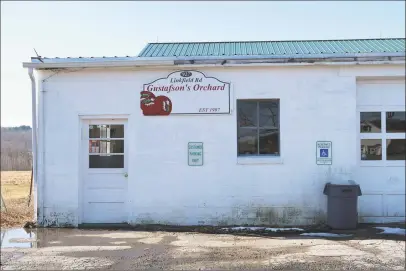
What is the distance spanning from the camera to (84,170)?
10352 millimetres

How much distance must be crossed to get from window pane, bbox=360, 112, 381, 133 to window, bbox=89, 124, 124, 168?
551 centimetres

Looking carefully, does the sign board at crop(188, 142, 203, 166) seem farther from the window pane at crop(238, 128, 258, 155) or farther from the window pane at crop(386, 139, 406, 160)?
the window pane at crop(386, 139, 406, 160)

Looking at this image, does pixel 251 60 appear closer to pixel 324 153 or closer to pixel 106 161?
pixel 324 153

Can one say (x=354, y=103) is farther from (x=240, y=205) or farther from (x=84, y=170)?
(x=84, y=170)

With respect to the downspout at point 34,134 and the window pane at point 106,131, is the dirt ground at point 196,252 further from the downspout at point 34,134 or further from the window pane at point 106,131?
the window pane at point 106,131

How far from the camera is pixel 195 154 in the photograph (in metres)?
10.1

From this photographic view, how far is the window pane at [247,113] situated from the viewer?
33.6 feet

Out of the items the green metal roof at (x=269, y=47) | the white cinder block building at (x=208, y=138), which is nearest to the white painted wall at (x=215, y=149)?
the white cinder block building at (x=208, y=138)

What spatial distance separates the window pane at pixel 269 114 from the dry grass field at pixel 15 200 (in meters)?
5.87

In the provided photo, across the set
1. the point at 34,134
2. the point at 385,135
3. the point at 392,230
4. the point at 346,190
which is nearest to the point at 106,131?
the point at 34,134

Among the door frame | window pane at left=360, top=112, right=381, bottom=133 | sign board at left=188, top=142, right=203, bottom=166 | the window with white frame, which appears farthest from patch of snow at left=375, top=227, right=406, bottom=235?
the door frame

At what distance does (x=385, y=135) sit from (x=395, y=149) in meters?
0.39

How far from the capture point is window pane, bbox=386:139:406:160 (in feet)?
34.2

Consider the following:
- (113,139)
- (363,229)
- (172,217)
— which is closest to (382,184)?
(363,229)
